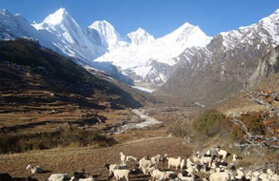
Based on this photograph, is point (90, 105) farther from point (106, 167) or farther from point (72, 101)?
point (106, 167)

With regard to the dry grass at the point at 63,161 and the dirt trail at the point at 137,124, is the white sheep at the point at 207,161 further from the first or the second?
the dirt trail at the point at 137,124

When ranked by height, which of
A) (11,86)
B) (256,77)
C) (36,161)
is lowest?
(36,161)

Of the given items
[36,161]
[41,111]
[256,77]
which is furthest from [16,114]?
[256,77]

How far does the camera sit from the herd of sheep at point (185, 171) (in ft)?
54.6

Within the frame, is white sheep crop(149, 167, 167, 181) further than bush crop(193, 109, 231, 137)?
No

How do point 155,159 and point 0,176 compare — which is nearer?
point 0,176

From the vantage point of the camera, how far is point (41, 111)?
346ft

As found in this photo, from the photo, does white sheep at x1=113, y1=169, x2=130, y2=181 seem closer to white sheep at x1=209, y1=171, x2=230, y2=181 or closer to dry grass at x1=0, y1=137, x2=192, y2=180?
dry grass at x1=0, y1=137, x2=192, y2=180

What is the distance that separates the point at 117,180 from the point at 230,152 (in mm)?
13379

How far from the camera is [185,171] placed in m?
19.7

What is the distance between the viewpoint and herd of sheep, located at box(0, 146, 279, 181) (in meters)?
16.6

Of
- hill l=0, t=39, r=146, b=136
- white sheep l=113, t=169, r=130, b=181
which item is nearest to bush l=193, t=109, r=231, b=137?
white sheep l=113, t=169, r=130, b=181

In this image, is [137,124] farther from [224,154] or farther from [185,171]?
[185,171]

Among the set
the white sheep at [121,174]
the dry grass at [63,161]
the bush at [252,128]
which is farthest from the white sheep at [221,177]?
the bush at [252,128]
